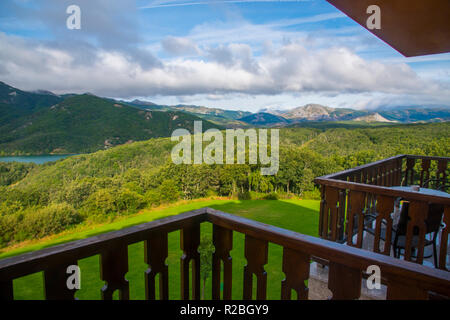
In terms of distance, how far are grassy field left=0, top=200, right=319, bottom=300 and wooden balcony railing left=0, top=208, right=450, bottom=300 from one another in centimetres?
877

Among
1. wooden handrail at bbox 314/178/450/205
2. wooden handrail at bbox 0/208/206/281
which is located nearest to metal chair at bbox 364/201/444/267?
wooden handrail at bbox 314/178/450/205

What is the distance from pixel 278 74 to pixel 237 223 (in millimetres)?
44136

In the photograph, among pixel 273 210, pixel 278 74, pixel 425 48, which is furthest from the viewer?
pixel 278 74

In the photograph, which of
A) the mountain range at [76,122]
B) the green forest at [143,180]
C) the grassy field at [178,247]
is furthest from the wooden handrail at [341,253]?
the mountain range at [76,122]

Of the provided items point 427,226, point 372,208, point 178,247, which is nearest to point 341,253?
point 427,226

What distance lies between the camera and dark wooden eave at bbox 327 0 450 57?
2.36m

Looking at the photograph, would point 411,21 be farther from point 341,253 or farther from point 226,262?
point 226,262

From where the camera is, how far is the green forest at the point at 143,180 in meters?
22.7

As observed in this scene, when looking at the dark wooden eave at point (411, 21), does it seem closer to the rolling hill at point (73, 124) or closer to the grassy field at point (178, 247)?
the grassy field at point (178, 247)

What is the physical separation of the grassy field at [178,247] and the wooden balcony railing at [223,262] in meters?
8.77

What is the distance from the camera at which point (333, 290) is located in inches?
34.4

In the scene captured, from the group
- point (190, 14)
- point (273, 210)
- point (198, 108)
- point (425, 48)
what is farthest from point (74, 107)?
point (198, 108)

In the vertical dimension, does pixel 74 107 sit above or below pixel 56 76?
below
